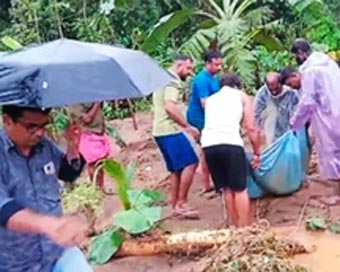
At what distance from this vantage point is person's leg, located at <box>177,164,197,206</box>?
7.50 m

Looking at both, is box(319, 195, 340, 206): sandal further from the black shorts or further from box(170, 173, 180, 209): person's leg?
box(170, 173, 180, 209): person's leg

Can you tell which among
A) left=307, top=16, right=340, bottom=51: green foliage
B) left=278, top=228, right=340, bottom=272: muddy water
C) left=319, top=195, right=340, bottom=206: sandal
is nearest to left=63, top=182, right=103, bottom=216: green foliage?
left=278, top=228, right=340, bottom=272: muddy water

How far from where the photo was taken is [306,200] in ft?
24.9

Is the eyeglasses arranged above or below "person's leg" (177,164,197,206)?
above

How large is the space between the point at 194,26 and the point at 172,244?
861 centimetres

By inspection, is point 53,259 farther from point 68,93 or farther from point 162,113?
point 162,113

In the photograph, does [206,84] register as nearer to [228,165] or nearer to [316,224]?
[228,165]

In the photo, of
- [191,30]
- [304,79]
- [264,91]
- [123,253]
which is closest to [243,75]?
[264,91]

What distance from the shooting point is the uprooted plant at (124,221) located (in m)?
6.40

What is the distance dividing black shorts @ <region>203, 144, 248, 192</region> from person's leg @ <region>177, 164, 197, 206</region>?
739mm

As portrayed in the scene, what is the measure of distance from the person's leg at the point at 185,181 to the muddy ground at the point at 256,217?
0.23 m

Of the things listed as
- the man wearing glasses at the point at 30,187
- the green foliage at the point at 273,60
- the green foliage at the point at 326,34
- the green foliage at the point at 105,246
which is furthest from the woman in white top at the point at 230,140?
the green foliage at the point at 326,34

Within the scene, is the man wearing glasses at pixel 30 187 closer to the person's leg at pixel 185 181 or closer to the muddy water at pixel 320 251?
the muddy water at pixel 320 251

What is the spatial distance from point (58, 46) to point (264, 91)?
4.45 m
